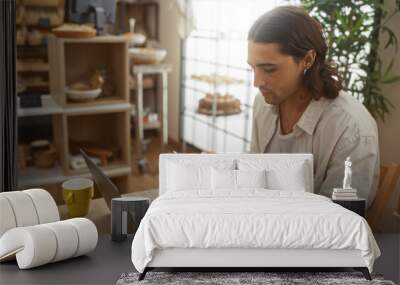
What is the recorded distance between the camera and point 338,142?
2.10 metres

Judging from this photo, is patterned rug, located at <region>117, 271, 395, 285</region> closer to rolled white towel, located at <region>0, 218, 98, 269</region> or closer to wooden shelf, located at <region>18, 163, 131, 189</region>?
rolled white towel, located at <region>0, 218, 98, 269</region>

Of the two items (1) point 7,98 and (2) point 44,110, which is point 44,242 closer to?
(1) point 7,98

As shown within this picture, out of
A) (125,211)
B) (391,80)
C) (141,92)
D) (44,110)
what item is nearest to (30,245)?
(125,211)

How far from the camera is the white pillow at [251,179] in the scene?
1724 millimetres

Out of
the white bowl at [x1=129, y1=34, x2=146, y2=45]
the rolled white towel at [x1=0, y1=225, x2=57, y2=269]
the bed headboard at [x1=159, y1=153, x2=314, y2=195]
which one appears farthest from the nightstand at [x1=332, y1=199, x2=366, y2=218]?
the white bowl at [x1=129, y1=34, x2=146, y2=45]

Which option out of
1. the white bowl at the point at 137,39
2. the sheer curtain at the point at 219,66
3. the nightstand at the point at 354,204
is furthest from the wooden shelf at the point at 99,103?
the nightstand at the point at 354,204

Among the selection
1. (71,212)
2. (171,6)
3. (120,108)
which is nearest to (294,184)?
(71,212)

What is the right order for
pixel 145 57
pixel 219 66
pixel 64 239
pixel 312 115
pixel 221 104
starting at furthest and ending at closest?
pixel 219 66 < pixel 145 57 < pixel 221 104 < pixel 312 115 < pixel 64 239

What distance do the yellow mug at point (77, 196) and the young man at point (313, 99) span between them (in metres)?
0.84

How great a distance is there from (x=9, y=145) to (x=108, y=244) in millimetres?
961

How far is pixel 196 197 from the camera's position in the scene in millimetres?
1583

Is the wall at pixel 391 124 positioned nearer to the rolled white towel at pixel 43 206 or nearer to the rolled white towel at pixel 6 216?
the rolled white towel at pixel 43 206

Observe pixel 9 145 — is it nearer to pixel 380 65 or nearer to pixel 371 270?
pixel 371 270

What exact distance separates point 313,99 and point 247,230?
94 cm
